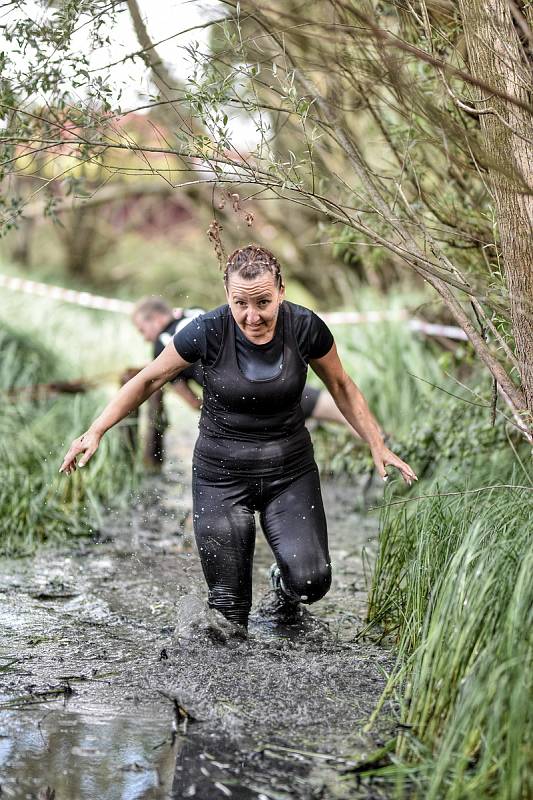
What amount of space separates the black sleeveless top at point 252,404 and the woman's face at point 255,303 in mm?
115

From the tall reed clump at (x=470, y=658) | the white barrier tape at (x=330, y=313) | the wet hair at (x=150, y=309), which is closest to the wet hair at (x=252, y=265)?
the tall reed clump at (x=470, y=658)

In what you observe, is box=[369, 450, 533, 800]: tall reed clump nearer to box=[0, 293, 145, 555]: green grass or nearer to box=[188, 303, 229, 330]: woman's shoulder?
box=[188, 303, 229, 330]: woman's shoulder

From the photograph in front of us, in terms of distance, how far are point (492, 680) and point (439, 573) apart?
1254 millimetres

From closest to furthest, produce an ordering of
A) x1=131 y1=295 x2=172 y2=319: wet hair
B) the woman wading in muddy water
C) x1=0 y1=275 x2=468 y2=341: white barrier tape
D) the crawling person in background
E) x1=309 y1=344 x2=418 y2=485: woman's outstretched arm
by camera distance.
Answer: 1. the woman wading in muddy water
2. x1=309 y1=344 x2=418 y2=485: woman's outstretched arm
3. the crawling person in background
4. x1=131 y1=295 x2=172 y2=319: wet hair
5. x1=0 y1=275 x2=468 y2=341: white barrier tape

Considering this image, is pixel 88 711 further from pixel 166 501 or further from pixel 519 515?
pixel 166 501

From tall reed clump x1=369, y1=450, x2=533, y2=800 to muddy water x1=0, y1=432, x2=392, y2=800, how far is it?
0.21 metres

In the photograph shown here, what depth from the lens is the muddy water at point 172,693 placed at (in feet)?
12.0

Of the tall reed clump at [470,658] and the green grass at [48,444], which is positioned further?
the green grass at [48,444]

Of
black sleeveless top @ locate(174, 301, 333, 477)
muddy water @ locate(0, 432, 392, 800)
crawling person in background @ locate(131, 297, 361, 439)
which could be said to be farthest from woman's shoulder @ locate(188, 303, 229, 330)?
crawling person in background @ locate(131, 297, 361, 439)

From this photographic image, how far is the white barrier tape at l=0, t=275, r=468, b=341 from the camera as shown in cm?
996

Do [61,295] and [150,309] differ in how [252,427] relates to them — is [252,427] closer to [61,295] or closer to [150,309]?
[150,309]

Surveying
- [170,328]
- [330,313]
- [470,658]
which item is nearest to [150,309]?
[170,328]

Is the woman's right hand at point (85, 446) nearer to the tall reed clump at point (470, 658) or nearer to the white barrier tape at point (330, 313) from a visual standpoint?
the tall reed clump at point (470, 658)

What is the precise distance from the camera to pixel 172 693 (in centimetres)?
439
